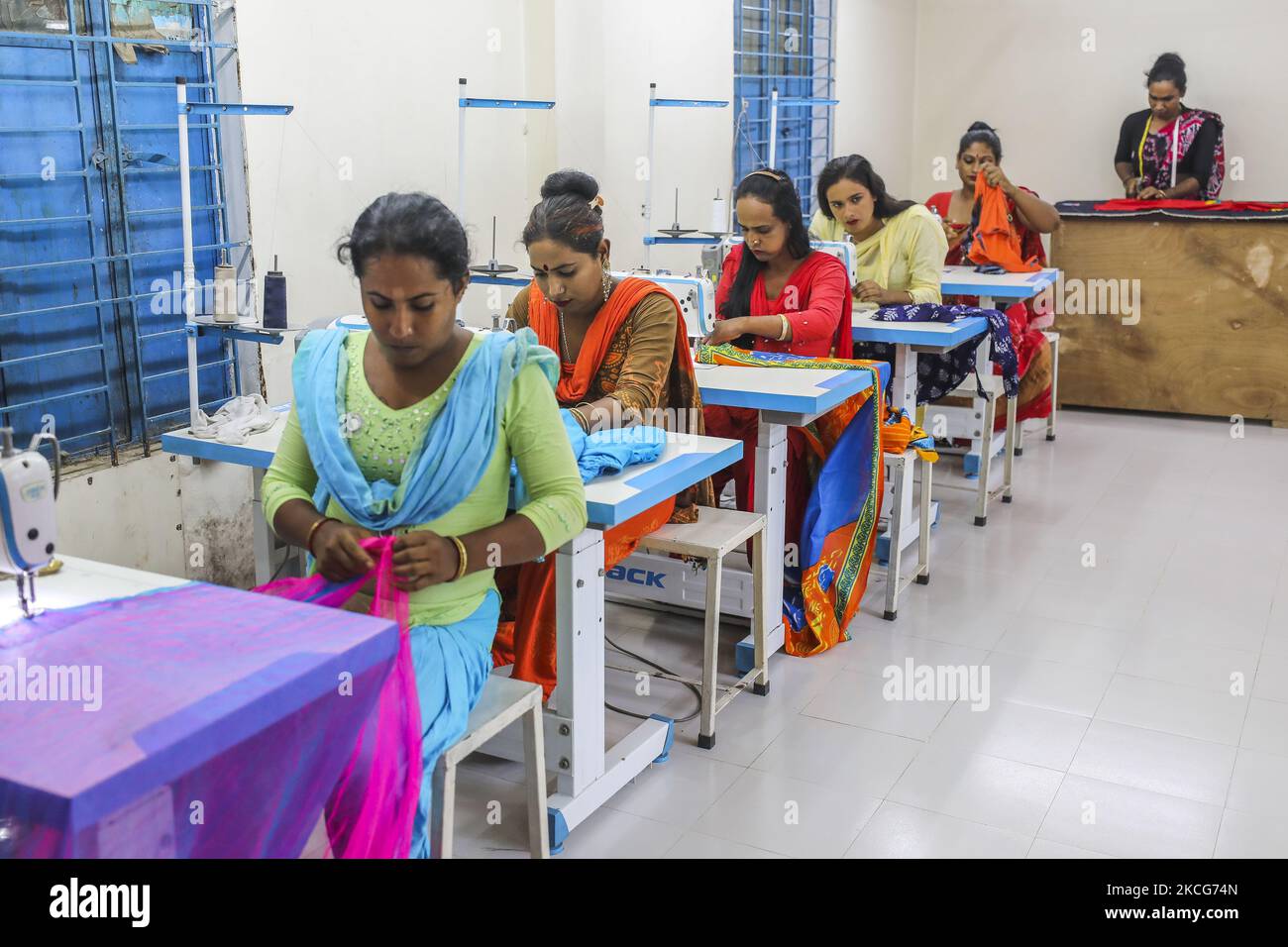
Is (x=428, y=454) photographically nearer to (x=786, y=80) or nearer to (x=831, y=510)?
(x=831, y=510)

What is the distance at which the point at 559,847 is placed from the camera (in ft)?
7.96

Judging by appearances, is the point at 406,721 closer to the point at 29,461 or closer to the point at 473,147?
the point at 29,461

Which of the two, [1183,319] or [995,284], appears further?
[1183,319]

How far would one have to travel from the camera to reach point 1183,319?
616cm

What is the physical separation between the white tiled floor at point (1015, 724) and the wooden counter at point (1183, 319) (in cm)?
171

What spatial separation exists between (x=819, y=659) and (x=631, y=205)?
2.28 meters

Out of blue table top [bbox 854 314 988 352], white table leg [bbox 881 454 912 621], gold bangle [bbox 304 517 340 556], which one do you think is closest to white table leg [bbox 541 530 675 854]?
gold bangle [bbox 304 517 340 556]

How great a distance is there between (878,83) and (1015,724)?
18.2 feet

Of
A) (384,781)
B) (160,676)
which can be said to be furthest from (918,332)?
(160,676)

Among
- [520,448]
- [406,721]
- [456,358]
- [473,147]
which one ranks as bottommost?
[406,721]

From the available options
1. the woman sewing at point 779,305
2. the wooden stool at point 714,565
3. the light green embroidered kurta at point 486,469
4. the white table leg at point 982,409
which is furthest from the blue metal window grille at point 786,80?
the light green embroidered kurta at point 486,469

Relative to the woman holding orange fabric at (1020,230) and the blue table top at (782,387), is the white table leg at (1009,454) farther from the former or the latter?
the blue table top at (782,387)

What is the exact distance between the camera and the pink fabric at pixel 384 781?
1.69 metres
